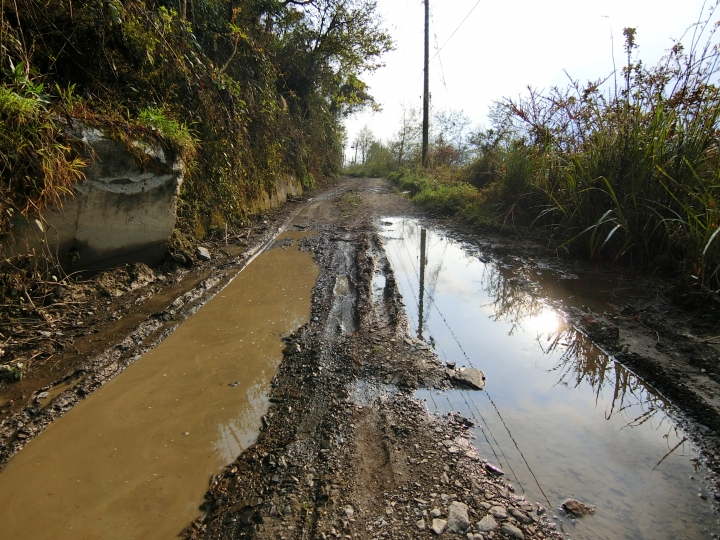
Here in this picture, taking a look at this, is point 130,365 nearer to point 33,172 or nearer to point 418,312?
point 33,172

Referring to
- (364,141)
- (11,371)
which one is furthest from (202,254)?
(364,141)

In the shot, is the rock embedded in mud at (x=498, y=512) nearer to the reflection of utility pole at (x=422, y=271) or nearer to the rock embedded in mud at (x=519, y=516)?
the rock embedded in mud at (x=519, y=516)

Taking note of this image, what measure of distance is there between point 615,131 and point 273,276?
4606 mm

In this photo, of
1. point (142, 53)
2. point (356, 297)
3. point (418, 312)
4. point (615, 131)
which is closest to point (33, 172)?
point (142, 53)

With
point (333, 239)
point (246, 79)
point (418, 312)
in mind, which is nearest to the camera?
point (418, 312)

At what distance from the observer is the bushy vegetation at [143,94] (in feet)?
9.77

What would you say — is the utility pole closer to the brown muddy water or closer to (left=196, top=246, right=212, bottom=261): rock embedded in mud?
(left=196, top=246, right=212, bottom=261): rock embedded in mud

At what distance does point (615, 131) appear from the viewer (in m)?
4.59

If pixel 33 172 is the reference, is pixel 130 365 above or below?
below

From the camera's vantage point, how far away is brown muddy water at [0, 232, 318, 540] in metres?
1.61

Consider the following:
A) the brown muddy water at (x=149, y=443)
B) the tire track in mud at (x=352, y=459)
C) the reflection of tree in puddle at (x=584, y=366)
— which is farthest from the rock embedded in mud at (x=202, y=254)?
the reflection of tree in puddle at (x=584, y=366)

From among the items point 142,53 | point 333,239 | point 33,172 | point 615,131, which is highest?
point 142,53

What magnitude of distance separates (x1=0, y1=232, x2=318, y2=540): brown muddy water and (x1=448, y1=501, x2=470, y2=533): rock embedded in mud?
1.09m

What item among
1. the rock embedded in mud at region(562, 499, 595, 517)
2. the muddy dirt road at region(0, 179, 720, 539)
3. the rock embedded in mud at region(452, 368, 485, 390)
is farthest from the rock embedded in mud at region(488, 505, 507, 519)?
the rock embedded in mud at region(452, 368, 485, 390)
